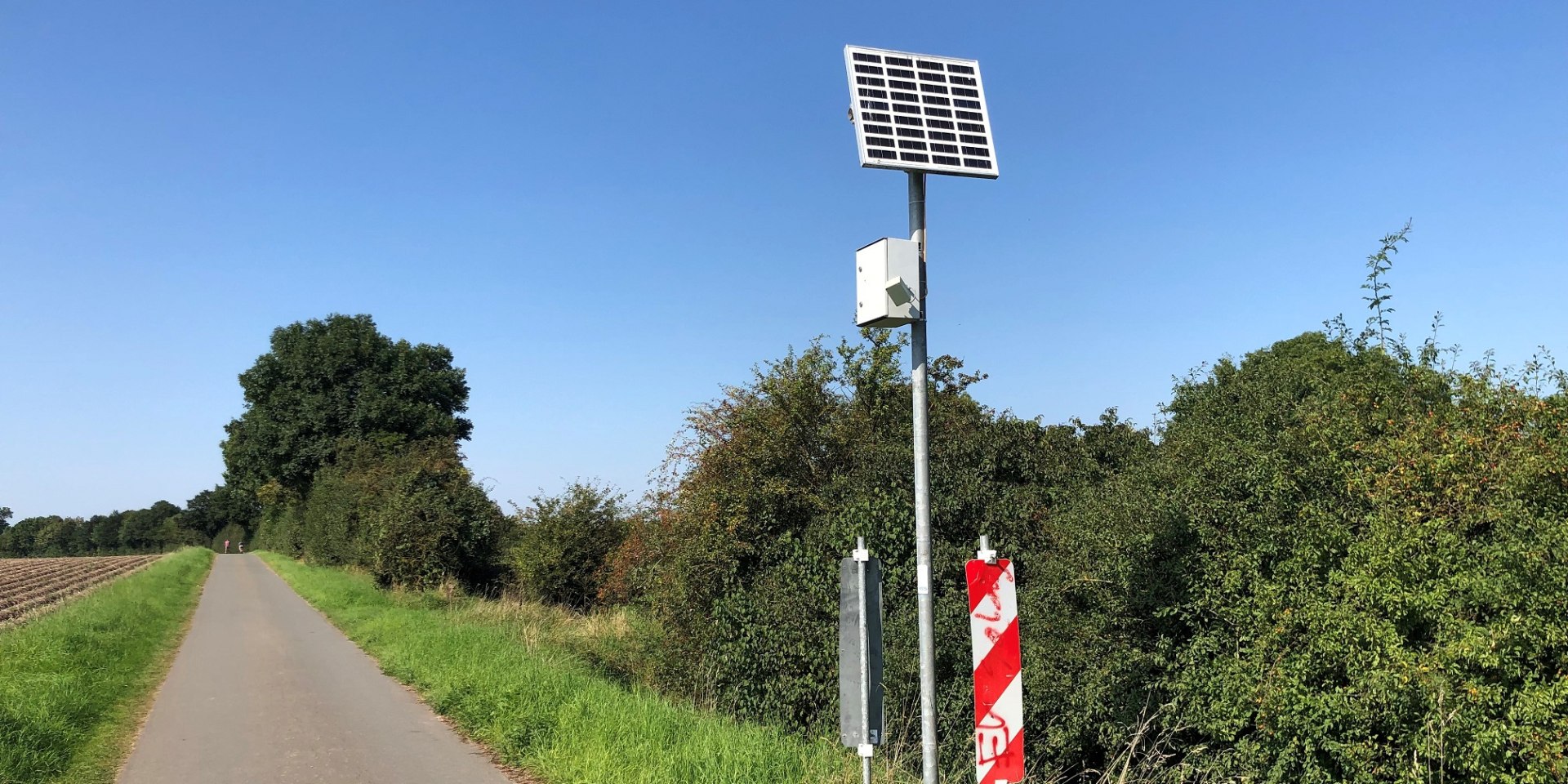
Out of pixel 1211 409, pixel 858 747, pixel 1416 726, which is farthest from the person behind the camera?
pixel 1211 409

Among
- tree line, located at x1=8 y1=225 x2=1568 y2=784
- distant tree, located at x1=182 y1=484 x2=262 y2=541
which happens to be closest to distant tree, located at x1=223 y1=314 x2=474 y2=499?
distant tree, located at x1=182 y1=484 x2=262 y2=541

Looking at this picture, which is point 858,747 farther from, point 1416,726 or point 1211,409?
point 1211,409

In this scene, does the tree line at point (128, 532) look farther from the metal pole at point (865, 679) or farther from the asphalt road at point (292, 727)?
the metal pole at point (865, 679)

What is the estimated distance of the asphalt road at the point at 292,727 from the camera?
8.05 metres

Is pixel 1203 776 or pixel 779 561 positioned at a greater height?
pixel 779 561

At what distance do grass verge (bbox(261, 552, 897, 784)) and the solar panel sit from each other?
13.6 feet

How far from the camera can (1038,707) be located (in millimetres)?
9242

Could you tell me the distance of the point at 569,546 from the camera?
83.4 feet

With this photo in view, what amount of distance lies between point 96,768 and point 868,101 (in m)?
8.63

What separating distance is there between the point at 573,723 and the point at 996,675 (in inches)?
189

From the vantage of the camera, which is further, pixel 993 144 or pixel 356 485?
pixel 356 485

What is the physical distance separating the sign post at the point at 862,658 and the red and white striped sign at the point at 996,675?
514 millimetres

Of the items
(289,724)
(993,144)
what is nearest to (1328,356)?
(993,144)

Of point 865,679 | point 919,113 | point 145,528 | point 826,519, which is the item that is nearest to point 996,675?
point 865,679
